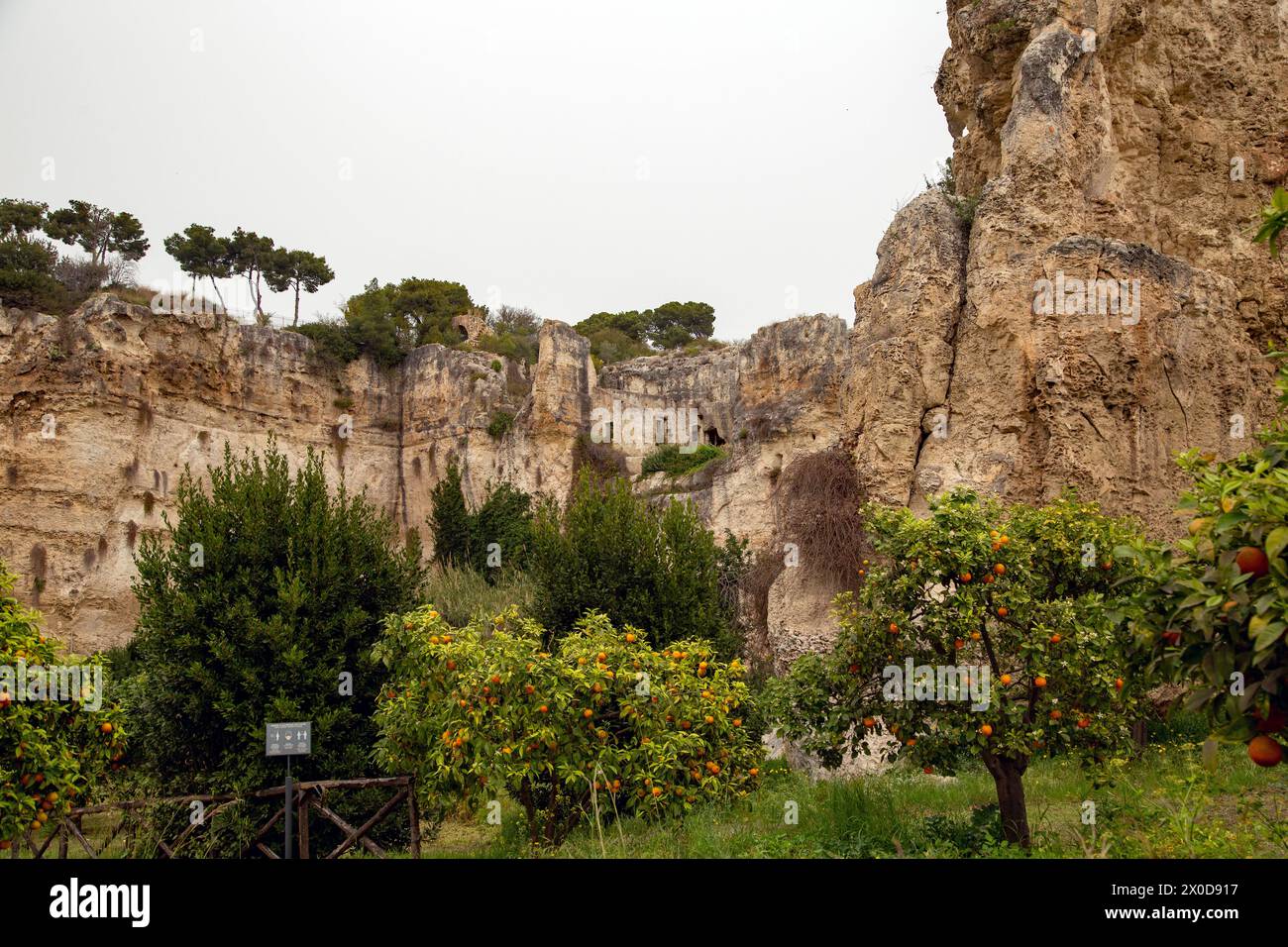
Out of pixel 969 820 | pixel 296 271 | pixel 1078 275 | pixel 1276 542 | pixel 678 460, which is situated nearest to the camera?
pixel 1276 542

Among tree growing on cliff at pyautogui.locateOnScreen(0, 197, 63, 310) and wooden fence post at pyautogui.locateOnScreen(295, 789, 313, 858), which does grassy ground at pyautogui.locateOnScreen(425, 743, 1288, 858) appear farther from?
tree growing on cliff at pyautogui.locateOnScreen(0, 197, 63, 310)

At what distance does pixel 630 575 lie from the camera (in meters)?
15.8

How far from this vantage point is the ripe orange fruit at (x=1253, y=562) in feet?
12.2

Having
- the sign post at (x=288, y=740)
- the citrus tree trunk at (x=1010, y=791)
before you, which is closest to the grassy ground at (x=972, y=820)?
the citrus tree trunk at (x=1010, y=791)

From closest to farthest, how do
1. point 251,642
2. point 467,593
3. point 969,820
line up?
point 969,820, point 251,642, point 467,593

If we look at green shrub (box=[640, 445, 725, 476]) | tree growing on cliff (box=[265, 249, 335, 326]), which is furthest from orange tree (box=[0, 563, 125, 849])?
tree growing on cliff (box=[265, 249, 335, 326])

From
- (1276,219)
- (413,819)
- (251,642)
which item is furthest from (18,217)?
(1276,219)

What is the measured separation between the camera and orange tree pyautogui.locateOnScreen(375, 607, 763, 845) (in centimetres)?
860

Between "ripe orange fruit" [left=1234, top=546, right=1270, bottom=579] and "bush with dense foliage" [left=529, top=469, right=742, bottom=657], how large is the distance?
11569mm

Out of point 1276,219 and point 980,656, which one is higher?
point 1276,219

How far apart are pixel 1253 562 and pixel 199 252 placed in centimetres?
5183

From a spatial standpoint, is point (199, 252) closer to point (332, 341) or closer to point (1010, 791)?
point (332, 341)
